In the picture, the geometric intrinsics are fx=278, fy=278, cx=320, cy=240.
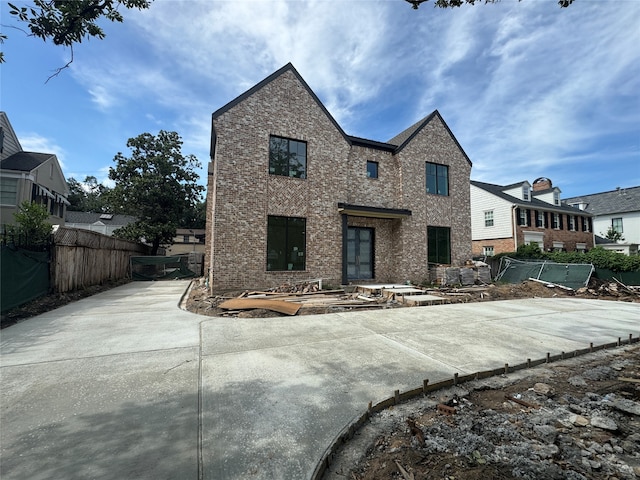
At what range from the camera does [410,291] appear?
1043 centimetres

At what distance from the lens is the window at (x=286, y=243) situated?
1099 centimetres

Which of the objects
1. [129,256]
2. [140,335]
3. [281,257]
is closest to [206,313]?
[140,335]

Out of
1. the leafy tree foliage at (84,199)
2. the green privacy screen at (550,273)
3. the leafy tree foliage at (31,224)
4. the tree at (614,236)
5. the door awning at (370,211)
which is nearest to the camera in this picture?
the leafy tree foliage at (31,224)

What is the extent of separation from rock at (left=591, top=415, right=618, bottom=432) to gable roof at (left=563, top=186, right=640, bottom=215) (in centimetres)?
3996

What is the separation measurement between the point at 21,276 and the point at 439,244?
1607cm

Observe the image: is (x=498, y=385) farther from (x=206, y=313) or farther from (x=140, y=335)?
(x=206, y=313)

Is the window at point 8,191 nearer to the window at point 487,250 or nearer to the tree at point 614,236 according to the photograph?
the window at point 487,250

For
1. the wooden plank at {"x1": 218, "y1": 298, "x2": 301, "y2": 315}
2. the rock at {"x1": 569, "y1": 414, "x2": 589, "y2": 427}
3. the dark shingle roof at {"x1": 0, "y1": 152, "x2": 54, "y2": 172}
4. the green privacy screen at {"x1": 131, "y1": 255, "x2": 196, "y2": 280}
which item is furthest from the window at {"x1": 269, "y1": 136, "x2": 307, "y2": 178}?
the dark shingle roof at {"x1": 0, "y1": 152, "x2": 54, "y2": 172}

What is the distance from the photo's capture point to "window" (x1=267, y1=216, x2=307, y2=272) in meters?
11.0

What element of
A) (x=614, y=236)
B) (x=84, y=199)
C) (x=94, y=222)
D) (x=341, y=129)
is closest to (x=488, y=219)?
(x=614, y=236)

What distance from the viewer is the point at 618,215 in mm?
30812

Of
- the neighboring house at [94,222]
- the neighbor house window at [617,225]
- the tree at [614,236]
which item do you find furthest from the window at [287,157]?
the neighbor house window at [617,225]

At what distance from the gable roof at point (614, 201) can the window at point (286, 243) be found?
1464 inches

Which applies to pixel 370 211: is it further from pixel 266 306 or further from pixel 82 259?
pixel 82 259
